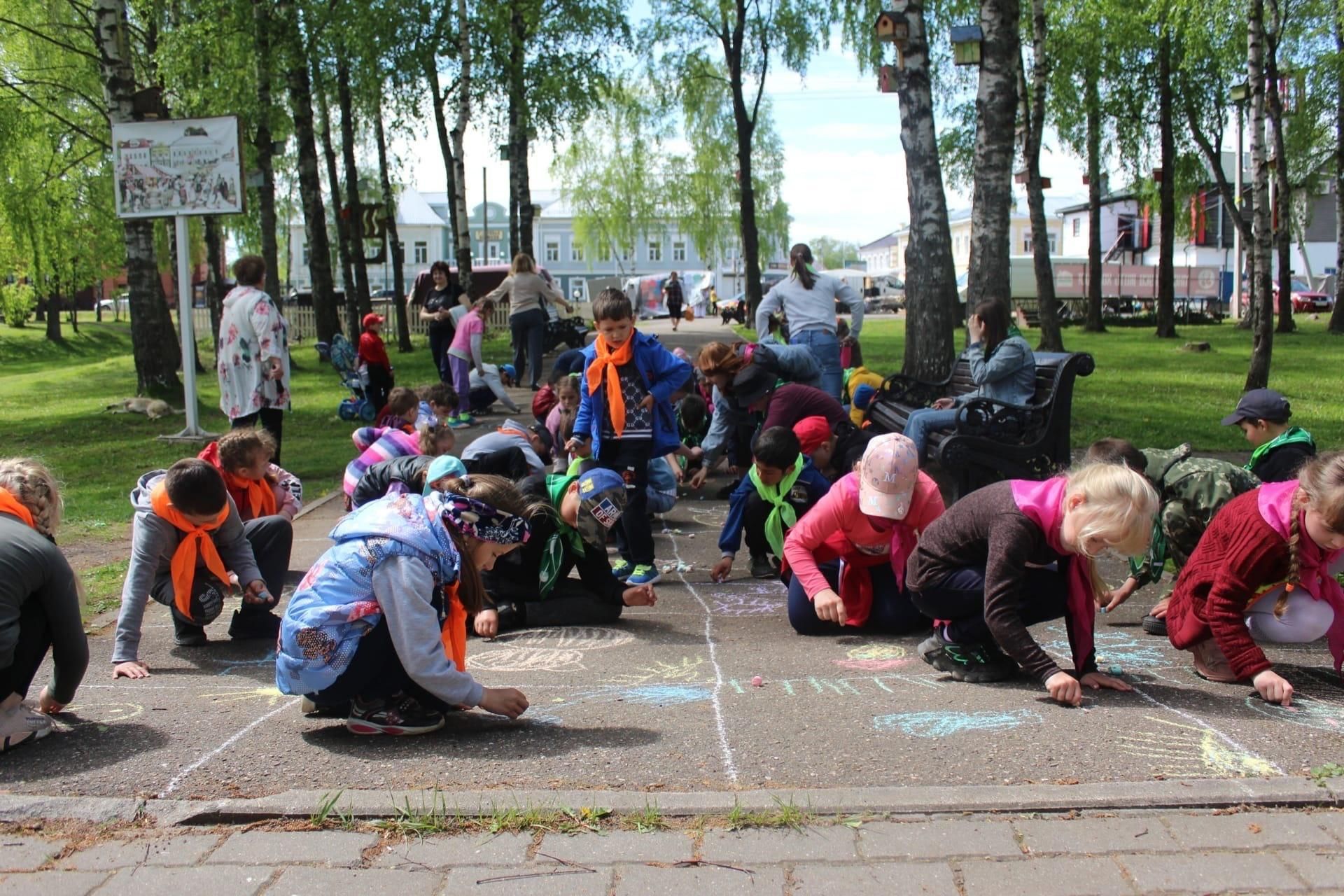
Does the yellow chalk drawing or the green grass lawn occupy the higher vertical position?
the green grass lawn

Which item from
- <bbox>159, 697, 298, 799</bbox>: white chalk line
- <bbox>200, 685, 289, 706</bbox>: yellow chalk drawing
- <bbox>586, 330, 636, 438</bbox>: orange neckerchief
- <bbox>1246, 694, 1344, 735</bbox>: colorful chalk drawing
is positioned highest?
<bbox>586, 330, 636, 438</bbox>: orange neckerchief

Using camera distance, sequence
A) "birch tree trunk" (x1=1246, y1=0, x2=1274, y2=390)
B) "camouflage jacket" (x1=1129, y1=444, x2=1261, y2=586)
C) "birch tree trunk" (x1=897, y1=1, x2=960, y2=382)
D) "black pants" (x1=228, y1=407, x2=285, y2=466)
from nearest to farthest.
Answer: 1. "camouflage jacket" (x1=1129, y1=444, x2=1261, y2=586)
2. "black pants" (x1=228, y1=407, x2=285, y2=466)
3. "birch tree trunk" (x1=897, y1=1, x2=960, y2=382)
4. "birch tree trunk" (x1=1246, y1=0, x2=1274, y2=390)

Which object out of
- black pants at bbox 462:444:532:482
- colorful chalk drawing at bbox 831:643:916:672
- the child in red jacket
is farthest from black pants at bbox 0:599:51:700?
the child in red jacket

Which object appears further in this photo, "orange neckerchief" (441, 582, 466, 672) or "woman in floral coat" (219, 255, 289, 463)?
"woman in floral coat" (219, 255, 289, 463)

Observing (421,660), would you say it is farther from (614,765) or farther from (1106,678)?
(1106,678)

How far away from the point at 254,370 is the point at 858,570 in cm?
577

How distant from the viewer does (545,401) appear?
912cm

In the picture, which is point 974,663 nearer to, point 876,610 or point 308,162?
point 876,610

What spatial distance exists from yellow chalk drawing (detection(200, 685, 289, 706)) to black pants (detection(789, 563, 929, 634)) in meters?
2.17

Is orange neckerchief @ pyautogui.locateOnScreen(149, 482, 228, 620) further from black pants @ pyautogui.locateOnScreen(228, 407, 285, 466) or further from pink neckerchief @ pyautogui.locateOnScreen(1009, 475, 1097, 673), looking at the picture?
black pants @ pyautogui.locateOnScreen(228, 407, 285, 466)

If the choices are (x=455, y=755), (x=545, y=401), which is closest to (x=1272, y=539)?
(x=455, y=755)

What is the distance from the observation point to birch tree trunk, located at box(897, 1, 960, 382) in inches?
432

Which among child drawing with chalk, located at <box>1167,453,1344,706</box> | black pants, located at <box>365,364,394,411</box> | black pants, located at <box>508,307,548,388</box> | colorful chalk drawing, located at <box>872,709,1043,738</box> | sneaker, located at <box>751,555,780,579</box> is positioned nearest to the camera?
colorful chalk drawing, located at <box>872,709,1043,738</box>

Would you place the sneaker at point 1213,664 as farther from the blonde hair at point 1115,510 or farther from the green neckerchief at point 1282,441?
the green neckerchief at point 1282,441
